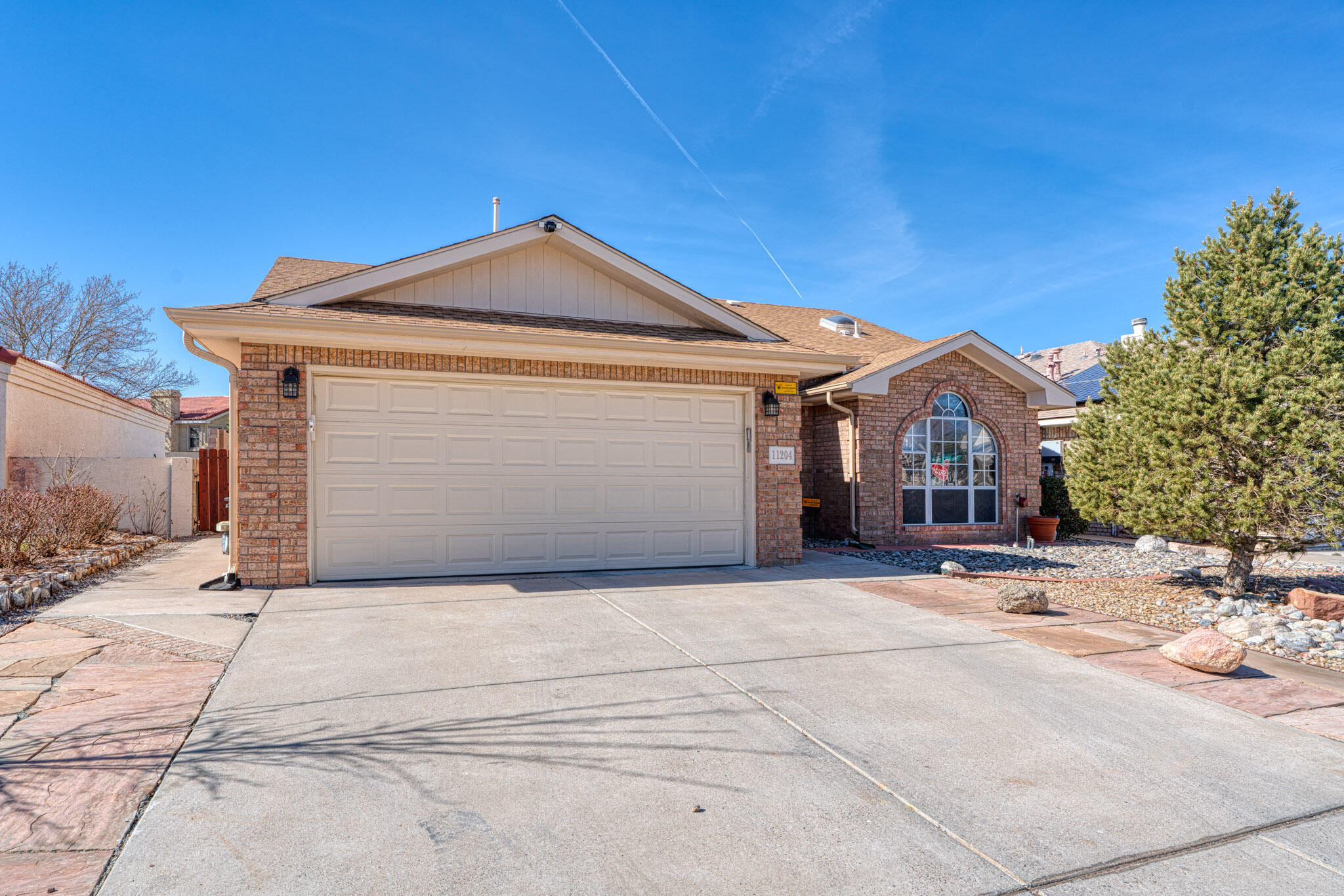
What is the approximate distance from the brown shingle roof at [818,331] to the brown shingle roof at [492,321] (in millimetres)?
4513

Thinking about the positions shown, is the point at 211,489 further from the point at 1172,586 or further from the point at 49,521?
the point at 1172,586

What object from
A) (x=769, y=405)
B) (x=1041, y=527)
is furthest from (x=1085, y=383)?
(x=769, y=405)

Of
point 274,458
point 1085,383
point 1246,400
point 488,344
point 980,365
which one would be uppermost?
point 1085,383

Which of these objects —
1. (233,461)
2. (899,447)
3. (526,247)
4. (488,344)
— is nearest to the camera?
(233,461)

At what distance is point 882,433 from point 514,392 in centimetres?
701

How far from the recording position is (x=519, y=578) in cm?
788

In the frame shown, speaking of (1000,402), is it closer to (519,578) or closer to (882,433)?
(882,433)

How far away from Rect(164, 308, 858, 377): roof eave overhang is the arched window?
165 inches

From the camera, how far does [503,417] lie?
319 inches

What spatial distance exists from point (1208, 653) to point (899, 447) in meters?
7.90

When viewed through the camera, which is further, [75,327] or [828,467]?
[75,327]

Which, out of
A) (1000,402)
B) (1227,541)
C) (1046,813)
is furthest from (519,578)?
(1000,402)

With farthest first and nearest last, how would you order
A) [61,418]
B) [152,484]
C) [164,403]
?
[164,403] < [61,418] < [152,484]

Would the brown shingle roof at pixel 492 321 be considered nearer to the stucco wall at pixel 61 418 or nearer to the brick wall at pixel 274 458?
the brick wall at pixel 274 458
